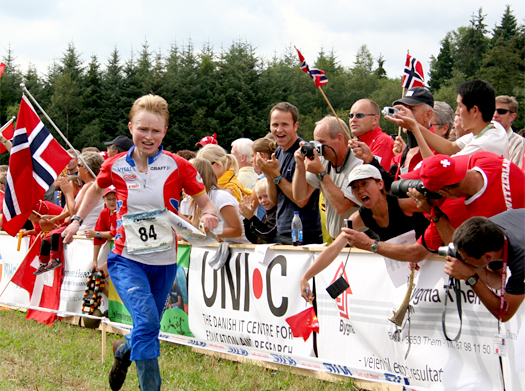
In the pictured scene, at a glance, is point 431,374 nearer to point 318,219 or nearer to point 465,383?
point 465,383

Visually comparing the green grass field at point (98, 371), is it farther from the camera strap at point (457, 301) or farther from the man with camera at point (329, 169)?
the man with camera at point (329, 169)

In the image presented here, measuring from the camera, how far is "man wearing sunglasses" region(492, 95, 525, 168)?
20.1 feet

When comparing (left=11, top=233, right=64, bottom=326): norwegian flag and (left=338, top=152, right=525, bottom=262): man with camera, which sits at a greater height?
(left=338, top=152, right=525, bottom=262): man with camera

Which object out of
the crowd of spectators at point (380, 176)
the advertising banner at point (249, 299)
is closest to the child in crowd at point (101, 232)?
the crowd of spectators at point (380, 176)

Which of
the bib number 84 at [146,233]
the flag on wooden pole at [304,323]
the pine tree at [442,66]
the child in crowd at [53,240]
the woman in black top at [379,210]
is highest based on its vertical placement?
the pine tree at [442,66]

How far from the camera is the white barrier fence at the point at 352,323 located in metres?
4.21

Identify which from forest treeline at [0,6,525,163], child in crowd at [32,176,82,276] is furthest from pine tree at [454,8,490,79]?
child in crowd at [32,176,82,276]

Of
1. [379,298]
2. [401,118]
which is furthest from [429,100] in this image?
[379,298]

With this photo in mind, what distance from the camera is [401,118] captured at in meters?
4.80

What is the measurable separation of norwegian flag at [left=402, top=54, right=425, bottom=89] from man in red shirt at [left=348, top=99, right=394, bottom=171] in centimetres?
72

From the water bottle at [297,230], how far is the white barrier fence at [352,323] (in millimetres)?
202

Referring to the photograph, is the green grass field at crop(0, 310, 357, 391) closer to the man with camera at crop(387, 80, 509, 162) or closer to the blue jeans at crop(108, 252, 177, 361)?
the blue jeans at crop(108, 252, 177, 361)

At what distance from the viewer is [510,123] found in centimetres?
624

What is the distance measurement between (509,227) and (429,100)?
246 centimetres
